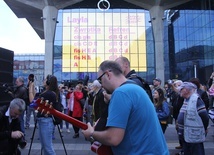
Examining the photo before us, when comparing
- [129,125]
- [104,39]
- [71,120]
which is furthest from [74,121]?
[104,39]

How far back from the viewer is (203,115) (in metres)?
5.04

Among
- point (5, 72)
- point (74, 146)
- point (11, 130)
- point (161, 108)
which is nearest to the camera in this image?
point (11, 130)

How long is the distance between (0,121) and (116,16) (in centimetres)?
3271

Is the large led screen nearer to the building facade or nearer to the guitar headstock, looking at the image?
the building facade

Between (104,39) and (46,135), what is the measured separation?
101 feet

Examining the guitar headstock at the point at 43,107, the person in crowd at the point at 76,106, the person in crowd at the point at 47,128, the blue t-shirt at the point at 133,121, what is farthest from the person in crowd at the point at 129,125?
the person in crowd at the point at 76,106

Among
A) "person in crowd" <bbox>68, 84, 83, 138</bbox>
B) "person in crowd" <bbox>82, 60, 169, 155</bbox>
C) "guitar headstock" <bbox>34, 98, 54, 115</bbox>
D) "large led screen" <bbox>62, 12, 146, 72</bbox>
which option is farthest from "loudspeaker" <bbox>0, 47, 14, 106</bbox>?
"large led screen" <bbox>62, 12, 146, 72</bbox>

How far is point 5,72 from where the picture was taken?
590 centimetres

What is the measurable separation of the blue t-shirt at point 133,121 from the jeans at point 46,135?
3.56 m

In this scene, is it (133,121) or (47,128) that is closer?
(133,121)

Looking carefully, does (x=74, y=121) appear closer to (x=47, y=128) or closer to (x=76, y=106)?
(x=47, y=128)

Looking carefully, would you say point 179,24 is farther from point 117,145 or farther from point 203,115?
point 117,145

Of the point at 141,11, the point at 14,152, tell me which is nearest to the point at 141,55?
the point at 141,11

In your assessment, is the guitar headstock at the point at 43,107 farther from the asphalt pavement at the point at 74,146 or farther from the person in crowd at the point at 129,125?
the asphalt pavement at the point at 74,146
